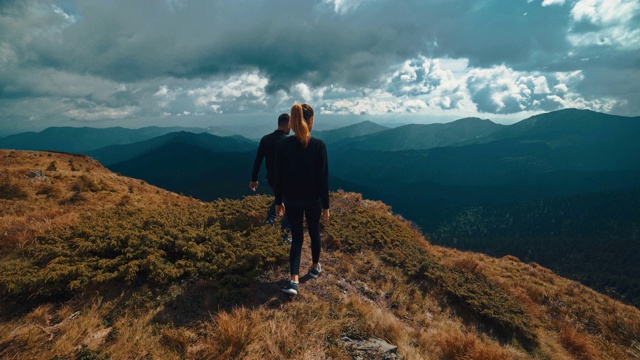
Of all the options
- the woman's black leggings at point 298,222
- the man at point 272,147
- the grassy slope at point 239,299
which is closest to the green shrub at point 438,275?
the grassy slope at point 239,299

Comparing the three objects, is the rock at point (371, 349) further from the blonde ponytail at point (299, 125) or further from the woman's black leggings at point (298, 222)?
the blonde ponytail at point (299, 125)

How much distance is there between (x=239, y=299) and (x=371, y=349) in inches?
104

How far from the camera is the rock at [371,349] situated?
4.48 meters

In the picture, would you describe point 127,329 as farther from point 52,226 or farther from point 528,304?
point 528,304

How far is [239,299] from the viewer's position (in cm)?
562

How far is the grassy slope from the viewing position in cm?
432

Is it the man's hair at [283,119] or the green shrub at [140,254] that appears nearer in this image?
the green shrub at [140,254]

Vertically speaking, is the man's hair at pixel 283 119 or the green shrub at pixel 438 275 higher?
the man's hair at pixel 283 119

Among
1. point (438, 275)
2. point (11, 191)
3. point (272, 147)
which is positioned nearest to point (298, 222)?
point (272, 147)

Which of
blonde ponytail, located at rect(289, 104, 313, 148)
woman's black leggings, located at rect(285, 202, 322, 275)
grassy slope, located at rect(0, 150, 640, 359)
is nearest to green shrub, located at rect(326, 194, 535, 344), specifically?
grassy slope, located at rect(0, 150, 640, 359)

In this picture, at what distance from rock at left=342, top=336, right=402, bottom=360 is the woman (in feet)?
5.05

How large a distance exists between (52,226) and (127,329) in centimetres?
549

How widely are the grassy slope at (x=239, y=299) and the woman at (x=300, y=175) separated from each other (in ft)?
4.30

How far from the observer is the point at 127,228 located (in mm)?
7586
